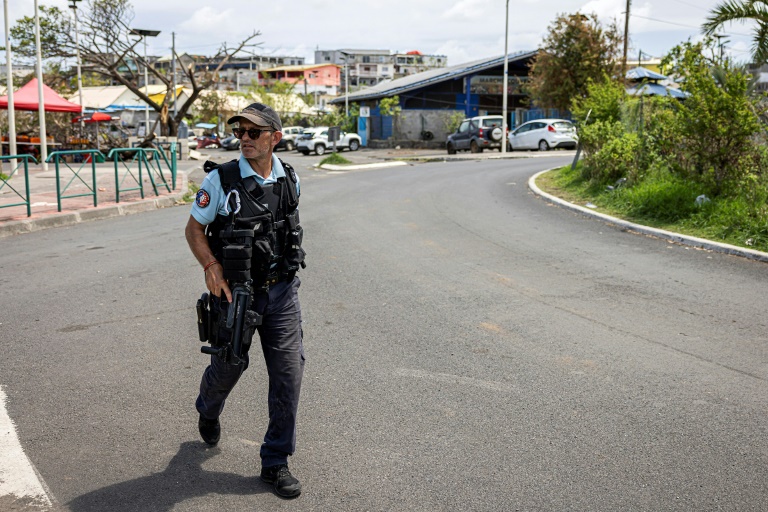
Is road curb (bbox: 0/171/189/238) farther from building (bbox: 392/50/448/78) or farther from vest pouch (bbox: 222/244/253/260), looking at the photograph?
building (bbox: 392/50/448/78)

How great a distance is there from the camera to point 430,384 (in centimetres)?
525

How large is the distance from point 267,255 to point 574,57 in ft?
128

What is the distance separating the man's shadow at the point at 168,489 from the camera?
3.63 metres

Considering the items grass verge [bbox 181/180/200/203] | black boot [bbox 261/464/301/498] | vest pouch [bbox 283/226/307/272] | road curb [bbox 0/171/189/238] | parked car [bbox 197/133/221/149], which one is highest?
parked car [bbox 197/133/221/149]

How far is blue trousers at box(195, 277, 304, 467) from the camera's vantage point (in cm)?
386

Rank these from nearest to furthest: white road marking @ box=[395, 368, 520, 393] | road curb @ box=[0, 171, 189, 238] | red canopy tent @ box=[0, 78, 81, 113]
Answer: white road marking @ box=[395, 368, 520, 393]
road curb @ box=[0, 171, 189, 238]
red canopy tent @ box=[0, 78, 81, 113]

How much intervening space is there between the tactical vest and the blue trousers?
11 cm

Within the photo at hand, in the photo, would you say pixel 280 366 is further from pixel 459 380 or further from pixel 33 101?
pixel 33 101

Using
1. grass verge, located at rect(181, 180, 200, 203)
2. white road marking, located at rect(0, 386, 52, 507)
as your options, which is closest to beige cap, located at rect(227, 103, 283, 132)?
white road marking, located at rect(0, 386, 52, 507)

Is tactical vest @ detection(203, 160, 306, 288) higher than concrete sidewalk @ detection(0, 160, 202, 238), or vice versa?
tactical vest @ detection(203, 160, 306, 288)

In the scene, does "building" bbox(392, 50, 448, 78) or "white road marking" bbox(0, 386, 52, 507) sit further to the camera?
"building" bbox(392, 50, 448, 78)

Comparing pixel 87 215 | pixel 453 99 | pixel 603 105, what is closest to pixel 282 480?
pixel 87 215

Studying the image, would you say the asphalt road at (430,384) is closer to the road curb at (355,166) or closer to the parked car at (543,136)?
the road curb at (355,166)

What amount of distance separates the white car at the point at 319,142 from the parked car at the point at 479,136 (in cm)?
794
